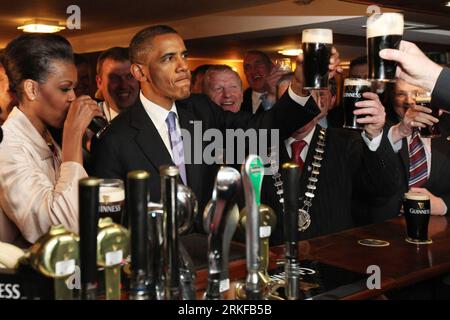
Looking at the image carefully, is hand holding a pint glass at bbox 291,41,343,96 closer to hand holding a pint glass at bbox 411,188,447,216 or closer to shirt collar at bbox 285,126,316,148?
shirt collar at bbox 285,126,316,148

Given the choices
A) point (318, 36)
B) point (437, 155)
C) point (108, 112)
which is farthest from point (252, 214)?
point (108, 112)

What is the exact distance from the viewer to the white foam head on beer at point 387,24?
69.5 inches

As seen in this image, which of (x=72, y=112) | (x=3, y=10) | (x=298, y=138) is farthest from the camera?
(x=3, y=10)

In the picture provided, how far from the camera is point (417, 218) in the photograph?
7.30 ft

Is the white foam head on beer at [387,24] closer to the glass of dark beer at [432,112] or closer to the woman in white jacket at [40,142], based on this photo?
the glass of dark beer at [432,112]

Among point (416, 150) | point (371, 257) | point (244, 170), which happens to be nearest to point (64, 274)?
point (244, 170)

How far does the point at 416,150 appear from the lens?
124 inches

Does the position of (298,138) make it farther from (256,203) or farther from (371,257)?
(256,203)

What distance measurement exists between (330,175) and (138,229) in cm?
201

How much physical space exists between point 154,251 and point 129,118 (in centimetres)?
165

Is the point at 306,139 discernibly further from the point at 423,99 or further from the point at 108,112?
the point at 108,112

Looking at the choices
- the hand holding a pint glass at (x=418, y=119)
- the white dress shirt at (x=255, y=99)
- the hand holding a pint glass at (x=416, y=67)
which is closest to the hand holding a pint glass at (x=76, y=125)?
the hand holding a pint glass at (x=416, y=67)

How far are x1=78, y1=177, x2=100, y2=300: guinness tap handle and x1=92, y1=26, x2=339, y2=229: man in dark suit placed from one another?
148cm

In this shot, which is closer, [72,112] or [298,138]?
[72,112]
